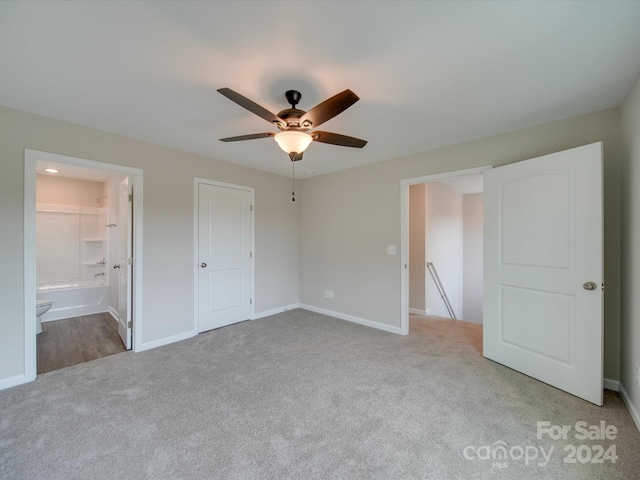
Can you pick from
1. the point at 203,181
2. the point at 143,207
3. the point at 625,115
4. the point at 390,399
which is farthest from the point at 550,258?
the point at 143,207

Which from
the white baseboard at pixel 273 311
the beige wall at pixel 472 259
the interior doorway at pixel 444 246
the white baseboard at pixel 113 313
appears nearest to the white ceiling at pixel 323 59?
the interior doorway at pixel 444 246

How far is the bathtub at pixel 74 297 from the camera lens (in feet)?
13.6

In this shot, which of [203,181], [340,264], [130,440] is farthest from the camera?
[340,264]

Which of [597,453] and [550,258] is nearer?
[597,453]

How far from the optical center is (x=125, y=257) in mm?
3186

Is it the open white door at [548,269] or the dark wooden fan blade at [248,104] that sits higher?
the dark wooden fan blade at [248,104]

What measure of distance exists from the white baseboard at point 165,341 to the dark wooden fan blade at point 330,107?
117 inches

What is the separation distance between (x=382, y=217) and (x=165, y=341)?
3.19 metres

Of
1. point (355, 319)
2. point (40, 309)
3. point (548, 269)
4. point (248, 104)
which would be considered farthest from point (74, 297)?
point (548, 269)

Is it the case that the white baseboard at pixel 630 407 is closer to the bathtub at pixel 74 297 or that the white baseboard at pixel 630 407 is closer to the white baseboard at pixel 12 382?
the white baseboard at pixel 12 382

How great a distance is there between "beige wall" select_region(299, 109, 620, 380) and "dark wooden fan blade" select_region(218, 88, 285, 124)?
220 centimetres

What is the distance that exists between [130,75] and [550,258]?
139 inches

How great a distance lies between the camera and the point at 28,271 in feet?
Answer: 7.68

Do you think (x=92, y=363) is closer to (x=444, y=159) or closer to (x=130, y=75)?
(x=130, y=75)
